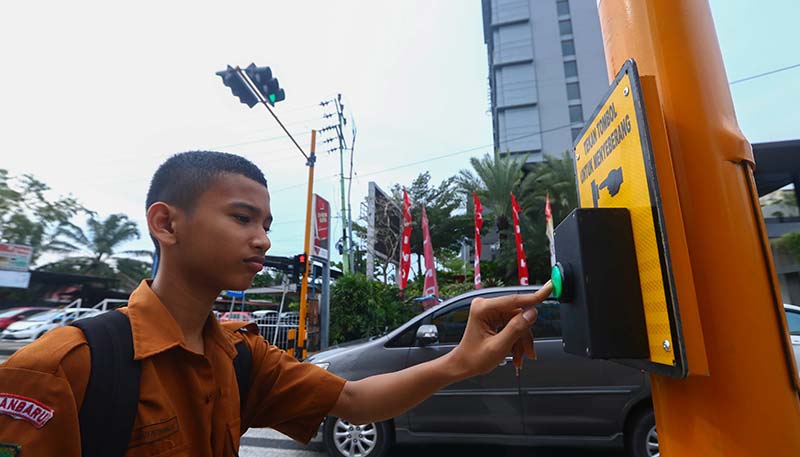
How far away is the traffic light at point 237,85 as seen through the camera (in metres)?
7.11

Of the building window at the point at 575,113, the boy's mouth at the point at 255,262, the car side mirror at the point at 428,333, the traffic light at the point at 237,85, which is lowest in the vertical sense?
the car side mirror at the point at 428,333

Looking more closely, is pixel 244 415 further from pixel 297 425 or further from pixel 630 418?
pixel 630 418

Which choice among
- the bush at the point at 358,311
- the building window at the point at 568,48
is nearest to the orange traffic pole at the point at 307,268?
the bush at the point at 358,311

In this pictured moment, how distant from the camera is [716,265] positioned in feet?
2.51

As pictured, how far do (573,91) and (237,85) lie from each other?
33.8 m

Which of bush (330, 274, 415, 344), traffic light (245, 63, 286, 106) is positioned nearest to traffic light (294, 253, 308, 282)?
bush (330, 274, 415, 344)

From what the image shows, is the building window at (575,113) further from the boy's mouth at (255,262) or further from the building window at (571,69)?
the boy's mouth at (255,262)

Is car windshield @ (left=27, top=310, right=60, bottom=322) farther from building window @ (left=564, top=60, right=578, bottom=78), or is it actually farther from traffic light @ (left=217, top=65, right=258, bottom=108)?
building window @ (left=564, top=60, right=578, bottom=78)

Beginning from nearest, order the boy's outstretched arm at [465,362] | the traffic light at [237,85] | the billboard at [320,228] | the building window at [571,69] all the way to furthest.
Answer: the boy's outstretched arm at [465,362]
the traffic light at [237,85]
the billboard at [320,228]
the building window at [571,69]

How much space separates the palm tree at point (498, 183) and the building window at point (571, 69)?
16.9m

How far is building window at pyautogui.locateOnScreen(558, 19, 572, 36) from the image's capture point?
35.5m

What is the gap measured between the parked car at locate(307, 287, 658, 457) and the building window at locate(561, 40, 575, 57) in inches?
1474

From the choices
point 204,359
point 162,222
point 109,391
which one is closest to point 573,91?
point 162,222

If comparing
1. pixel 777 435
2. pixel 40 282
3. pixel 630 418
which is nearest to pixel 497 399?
pixel 630 418
